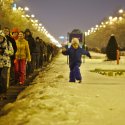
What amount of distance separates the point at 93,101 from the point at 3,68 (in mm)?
3396

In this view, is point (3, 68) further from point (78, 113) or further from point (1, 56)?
point (78, 113)

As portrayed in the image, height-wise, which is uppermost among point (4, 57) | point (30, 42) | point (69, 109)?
point (30, 42)

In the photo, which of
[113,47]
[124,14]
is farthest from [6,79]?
[124,14]

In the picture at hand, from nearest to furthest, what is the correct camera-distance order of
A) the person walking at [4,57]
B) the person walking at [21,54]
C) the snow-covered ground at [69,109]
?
the snow-covered ground at [69,109] < the person walking at [4,57] < the person walking at [21,54]

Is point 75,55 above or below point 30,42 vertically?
below

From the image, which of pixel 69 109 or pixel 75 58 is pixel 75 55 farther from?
pixel 69 109

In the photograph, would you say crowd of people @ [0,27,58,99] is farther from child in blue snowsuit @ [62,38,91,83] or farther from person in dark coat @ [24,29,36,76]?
child in blue snowsuit @ [62,38,91,83]

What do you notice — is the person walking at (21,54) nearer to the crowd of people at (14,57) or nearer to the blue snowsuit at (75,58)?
the crowd of people at (14,57)

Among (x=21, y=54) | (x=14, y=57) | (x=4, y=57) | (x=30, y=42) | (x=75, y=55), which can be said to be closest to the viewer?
(x=4, y=57)

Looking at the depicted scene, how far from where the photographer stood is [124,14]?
12562 centimetres

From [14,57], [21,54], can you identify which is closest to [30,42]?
[21,54]

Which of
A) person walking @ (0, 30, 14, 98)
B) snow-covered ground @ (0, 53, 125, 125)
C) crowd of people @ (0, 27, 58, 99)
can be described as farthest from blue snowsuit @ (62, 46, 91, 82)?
snow-covered ground @ (0, 53, 125, 125)

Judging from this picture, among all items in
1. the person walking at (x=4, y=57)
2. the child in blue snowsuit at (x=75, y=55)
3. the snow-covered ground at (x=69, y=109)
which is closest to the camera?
the snow-covered ground at (x=69, y=109)

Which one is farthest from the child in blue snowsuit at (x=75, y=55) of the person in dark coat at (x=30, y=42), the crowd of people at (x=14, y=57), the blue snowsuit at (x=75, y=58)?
the person in dark coat at (x=30, y=42)
